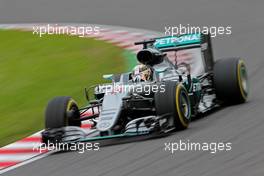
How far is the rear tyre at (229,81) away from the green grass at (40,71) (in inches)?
108

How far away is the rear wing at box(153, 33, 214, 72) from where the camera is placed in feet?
41.3

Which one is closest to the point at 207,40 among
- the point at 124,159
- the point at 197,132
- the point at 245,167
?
the point at 197,132

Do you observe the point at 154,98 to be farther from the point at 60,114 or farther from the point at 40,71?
the point at 40,71

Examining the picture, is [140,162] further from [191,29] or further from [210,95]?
[191,29]

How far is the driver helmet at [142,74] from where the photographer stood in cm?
1146

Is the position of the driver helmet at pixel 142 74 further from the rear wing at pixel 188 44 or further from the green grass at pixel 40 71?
the green grass at pixel 40 71

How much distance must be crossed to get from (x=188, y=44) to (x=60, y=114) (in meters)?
2.63

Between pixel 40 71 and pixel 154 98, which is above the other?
pixel 40 71

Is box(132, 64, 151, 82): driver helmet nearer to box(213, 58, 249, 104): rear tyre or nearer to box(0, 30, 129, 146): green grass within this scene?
box(213, 58, 249, 104): rear tyre

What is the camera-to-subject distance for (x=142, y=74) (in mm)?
11492

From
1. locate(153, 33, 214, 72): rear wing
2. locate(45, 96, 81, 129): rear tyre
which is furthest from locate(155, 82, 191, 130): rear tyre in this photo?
locate(153, 33, 214, 72): rear wing

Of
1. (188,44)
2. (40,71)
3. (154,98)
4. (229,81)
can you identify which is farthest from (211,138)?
(40,71)

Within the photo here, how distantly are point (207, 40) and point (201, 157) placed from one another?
396 centimetres

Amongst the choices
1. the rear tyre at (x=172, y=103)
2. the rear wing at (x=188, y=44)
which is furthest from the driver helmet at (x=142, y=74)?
the rear wing at (x=188, y=44)
